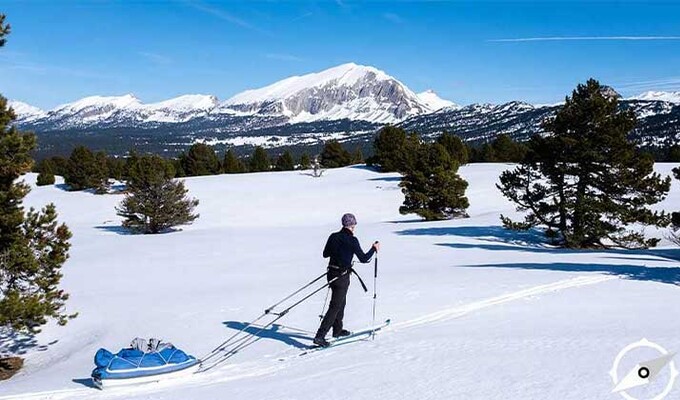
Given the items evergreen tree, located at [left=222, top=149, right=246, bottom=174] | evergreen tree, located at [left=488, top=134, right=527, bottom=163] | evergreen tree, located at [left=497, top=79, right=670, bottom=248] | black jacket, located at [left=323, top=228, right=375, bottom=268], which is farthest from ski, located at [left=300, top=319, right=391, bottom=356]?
evergreen tree, located at [left=222, top=149, right=246, bottom=174]

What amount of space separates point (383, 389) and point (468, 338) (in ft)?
8.09

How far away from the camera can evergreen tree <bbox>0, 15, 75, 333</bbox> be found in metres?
11.5

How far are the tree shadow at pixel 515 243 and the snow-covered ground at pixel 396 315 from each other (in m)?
0.14

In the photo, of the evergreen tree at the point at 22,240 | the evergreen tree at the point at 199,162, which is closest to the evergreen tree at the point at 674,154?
the evergreen tree at the point at 199,162

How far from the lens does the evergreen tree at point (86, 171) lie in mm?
63400

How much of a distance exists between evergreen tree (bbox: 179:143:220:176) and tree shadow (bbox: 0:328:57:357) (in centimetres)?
6850

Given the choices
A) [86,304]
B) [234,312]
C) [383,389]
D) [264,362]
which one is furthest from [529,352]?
[86,304]

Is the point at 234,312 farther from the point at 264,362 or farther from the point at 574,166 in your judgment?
the point at 574,166

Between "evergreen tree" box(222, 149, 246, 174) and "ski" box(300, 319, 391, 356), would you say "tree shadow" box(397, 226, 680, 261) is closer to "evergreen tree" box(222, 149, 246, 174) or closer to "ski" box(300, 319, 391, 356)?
"ski" box(300, 319, 391, 356)

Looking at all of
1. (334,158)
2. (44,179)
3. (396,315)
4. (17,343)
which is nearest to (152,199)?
(17,343)

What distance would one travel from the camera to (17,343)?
1377 cm

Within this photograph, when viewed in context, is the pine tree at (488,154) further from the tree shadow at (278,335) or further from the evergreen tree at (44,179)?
the tree shadow at (278,335)

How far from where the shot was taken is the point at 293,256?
23703 mm

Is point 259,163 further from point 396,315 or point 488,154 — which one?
point 396,315
